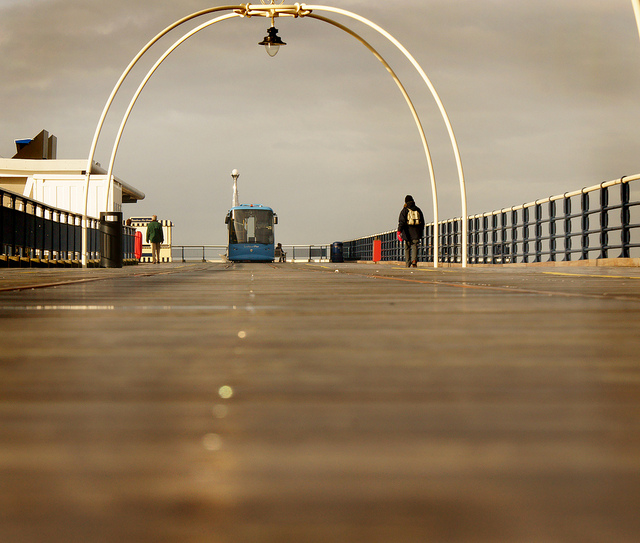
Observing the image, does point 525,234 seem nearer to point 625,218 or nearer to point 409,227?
point 409,227

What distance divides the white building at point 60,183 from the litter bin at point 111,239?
27.4ft

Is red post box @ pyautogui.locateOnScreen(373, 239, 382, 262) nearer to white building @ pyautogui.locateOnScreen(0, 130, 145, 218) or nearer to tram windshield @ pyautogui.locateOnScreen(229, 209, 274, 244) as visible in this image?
tram windshield @ pyautogui.locateOnScreen(229, 209, 274, 244)

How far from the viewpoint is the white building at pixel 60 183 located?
35.7m

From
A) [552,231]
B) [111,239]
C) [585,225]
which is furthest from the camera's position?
[111,239]

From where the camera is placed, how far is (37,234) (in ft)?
67.7

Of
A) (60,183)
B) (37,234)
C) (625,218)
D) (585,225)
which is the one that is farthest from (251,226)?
(625,218)

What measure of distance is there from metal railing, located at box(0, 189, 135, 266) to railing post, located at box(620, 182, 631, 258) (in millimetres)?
12902

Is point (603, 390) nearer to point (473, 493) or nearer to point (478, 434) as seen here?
point (478, 434)

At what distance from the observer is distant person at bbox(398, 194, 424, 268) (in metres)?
19.9

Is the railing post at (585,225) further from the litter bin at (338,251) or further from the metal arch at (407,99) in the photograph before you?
the litter bin at (338,251)

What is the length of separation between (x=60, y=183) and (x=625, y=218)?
28.1 meters

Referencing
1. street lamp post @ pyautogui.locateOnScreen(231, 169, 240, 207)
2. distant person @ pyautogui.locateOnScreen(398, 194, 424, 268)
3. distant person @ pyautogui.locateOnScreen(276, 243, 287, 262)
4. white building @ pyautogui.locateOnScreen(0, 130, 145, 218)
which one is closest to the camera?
distant person @ pyautogui.locateOnScreen(398, 194, 424, 268)

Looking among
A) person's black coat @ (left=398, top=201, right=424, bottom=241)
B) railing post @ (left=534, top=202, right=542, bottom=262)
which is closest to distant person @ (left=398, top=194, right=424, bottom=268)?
person's black coat @ (left=398, top=201, right=424, bottom=241)

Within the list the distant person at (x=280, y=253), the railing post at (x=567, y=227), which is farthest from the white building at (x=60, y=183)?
the railing post at (x=567, y=227)
